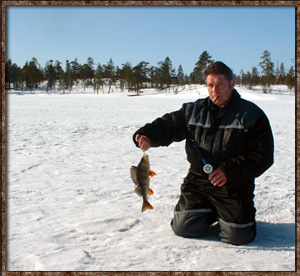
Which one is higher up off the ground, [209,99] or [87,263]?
[209,99]

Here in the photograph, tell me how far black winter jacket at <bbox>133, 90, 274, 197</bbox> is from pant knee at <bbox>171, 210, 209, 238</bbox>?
0.41 meters

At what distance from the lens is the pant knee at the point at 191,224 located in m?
3.42

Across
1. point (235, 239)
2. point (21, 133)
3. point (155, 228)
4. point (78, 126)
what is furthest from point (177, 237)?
point (78, 126)

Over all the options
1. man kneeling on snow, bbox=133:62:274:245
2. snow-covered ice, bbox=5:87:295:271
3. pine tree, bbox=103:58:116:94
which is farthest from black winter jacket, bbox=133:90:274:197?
pine tree, bbox=103:58:116:94

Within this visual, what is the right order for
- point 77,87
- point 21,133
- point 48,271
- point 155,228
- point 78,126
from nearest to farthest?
point 48,271, point 155,228, point 21,133, point 78,126, point 77,87

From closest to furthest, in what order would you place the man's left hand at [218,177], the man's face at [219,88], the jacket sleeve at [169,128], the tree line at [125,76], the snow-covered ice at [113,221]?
the snow-covered ice at [113,221]
the man's left hand at [218,177]
the man's face at [219,88]
the jacket sleeve at [169,128]
the tree line at [125,76]

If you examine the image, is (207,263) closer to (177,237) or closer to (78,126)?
(177,237)

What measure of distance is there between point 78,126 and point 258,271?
1043 centimetres

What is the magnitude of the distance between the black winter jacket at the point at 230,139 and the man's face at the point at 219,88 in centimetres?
7

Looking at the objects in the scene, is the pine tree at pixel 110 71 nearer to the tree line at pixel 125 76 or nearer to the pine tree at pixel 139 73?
the tree line at pixel 125 76

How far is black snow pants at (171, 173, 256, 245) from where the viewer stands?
10.8ft

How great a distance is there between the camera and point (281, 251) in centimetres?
309

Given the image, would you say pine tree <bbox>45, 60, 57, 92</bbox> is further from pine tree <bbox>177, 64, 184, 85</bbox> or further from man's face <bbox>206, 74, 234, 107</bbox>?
man's face <bbox>206, 74, 234, 107</bbox>

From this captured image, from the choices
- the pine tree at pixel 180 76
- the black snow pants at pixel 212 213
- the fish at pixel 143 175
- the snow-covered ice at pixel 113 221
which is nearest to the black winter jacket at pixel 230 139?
the black snow pants at pixel 212 213
